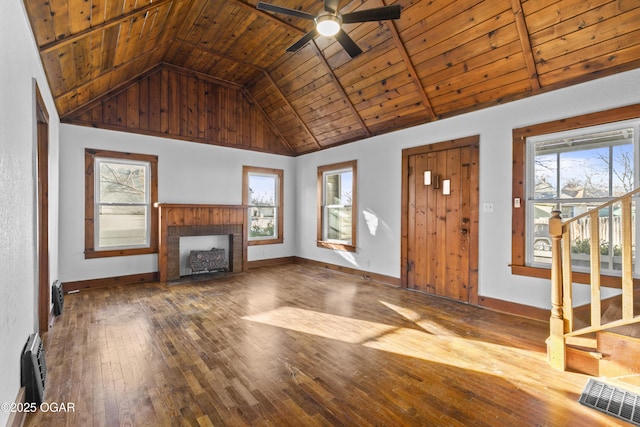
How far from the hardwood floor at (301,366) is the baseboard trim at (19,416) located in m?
0.06

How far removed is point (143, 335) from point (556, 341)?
12.6ft

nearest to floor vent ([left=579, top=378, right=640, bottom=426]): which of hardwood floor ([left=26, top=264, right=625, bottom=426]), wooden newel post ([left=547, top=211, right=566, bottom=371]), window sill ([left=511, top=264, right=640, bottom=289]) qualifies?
hardwood floor ([left=26, top=264, right=625, bottom=426])

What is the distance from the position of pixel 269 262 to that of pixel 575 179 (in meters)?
5.62

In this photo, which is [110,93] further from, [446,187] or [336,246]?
[446,187]

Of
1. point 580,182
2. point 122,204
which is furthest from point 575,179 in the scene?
point 122,204

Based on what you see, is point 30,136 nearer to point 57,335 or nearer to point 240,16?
point 57,335

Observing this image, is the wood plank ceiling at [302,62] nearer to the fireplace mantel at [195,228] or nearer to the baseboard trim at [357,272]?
the fireplace mantel at [195,228]

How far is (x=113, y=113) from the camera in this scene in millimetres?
5172

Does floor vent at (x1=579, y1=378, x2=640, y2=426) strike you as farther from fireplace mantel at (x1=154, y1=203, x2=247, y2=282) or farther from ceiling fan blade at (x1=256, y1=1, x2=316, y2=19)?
fireplace mantel at (x1=154, y1=203, x2=247, y2=282)

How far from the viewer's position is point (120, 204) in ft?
17.2

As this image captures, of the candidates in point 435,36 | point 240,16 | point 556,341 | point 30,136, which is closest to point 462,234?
point 556,341

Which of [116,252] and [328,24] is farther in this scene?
[116,252]

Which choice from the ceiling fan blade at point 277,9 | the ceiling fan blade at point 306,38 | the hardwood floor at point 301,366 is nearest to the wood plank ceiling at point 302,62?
the ceiling fan blade at point 306,38

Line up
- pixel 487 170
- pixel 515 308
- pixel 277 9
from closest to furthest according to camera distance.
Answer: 1. pixel 277 9
2. pixel 515 308
3. pixel 487 170
